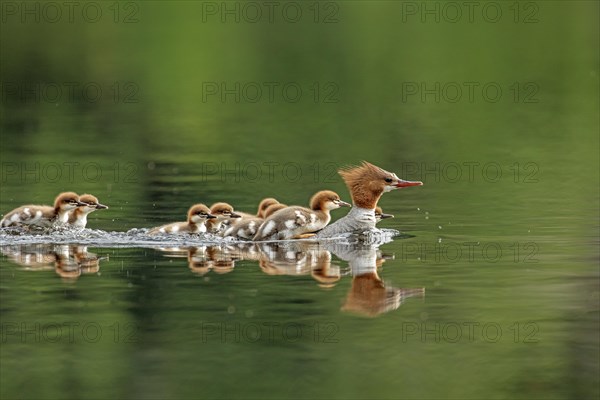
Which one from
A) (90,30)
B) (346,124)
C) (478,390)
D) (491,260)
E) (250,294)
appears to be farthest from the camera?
(90,30)

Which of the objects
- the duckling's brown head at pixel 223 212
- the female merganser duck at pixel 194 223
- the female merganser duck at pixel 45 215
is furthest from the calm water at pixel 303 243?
the duckling's brown head at pixel 223 212

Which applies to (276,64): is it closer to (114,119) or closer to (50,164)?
(114,119)

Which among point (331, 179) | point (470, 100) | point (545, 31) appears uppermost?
point (545, 31)

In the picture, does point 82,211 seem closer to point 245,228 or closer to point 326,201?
point 245,228

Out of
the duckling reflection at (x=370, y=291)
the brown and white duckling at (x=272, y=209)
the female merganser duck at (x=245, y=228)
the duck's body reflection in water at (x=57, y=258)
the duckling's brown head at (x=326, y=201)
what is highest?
the duckling's brown head at (x=326, y=201)

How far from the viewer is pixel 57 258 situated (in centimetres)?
1274

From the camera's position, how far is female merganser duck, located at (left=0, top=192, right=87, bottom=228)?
48.1 feet

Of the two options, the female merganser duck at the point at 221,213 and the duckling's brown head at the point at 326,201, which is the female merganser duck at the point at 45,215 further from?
the duckling's brown head at the point at 326,201

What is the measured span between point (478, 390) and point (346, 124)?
18071 mm

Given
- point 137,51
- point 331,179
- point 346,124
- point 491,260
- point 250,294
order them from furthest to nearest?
point 137,51 < point 346,124 < point 331,179 < point 491,260 < point 250,294

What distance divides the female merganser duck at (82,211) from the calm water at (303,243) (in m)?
0.29

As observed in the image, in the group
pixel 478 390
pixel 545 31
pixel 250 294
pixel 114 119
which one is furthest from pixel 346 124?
pixel 545 31

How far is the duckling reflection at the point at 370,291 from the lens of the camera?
1045cm

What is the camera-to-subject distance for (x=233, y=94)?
32.5 metres
